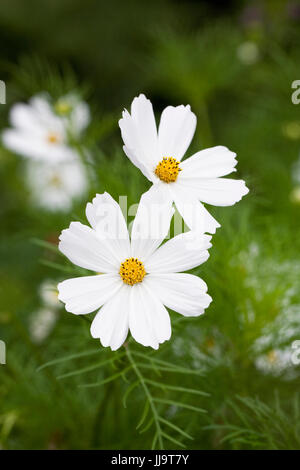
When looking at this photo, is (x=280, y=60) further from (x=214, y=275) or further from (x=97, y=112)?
(x=97, y=112)

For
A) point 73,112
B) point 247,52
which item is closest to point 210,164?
point 73,112

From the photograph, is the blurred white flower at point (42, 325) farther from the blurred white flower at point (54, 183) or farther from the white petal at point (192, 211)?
the white petal at point (192, 211)

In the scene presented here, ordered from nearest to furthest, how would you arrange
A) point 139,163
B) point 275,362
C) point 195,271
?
point 139,163, point 195,271, point 275,362

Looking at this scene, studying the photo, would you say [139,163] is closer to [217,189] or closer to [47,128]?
[217,189]

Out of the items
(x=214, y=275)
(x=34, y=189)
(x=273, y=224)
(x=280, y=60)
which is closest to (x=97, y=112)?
(x=34, y=189)

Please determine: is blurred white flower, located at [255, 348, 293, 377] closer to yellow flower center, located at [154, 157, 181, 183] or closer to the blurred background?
the blurred background

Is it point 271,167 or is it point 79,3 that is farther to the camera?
point 79,3

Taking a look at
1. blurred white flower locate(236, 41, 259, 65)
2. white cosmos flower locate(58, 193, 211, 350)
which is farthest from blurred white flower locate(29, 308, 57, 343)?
blurred white flower locate(236, 41, 259, 65)
